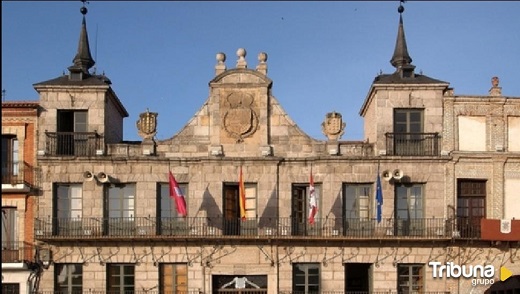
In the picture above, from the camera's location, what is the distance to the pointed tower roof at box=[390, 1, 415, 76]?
1293 inches

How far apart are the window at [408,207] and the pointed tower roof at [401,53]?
16.0 ft

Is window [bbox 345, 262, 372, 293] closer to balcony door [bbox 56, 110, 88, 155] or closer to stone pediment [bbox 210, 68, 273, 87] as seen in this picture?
stone pediment [bbox 210, 68, 273, 87]

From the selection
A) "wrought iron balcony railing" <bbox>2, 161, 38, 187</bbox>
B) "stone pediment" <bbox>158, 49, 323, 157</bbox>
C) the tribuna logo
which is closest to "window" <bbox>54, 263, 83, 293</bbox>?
"wrought iron balcony railing" <bbox>2, 161, 38, 187</bbox>

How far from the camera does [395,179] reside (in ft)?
102

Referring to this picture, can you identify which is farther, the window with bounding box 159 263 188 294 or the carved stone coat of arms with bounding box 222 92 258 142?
the carved stone coat of arms with bounding box 222 92 258 142

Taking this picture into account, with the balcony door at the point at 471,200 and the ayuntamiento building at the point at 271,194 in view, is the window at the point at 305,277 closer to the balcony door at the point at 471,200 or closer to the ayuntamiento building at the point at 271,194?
the ayuntamiento building at the point at 271,194

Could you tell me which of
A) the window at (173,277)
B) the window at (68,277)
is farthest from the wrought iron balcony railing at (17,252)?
the window at (173,277)

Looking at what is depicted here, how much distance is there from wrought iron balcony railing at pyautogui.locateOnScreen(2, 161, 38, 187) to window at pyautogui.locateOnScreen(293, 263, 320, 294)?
1085 cm

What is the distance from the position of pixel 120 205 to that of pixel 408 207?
1141 centimetres

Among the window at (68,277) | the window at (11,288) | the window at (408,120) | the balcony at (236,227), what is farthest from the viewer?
the window at (408,120)

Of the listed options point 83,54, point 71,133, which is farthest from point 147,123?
point 83,54

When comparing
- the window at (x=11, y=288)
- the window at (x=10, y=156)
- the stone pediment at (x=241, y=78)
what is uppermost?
the stone pediment at (x=241, y=78)

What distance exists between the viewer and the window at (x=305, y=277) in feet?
102

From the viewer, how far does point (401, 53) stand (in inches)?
1304
